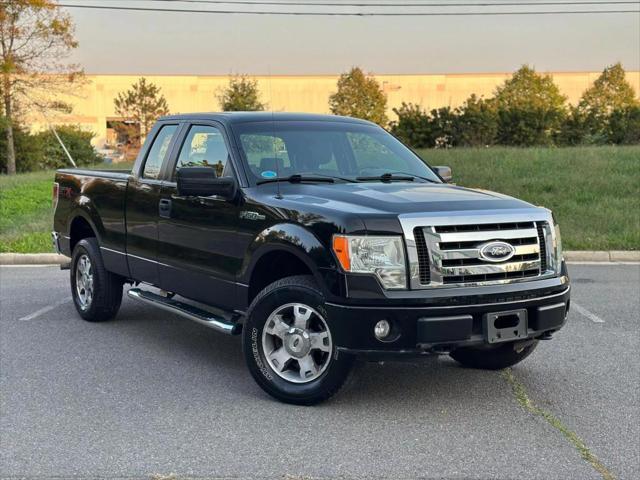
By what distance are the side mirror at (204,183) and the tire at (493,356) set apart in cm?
204

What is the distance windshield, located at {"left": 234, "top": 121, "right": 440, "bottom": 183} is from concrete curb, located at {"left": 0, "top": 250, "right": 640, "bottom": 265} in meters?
6.47

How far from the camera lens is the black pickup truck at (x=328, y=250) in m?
4.41

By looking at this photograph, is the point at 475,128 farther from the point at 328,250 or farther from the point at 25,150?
the point at 328,250

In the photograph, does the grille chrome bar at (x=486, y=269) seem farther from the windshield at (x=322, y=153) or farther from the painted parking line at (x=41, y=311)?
the painted parking line at (x=41, y=311)

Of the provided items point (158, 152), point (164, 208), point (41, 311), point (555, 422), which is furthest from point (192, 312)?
point (41, 311)

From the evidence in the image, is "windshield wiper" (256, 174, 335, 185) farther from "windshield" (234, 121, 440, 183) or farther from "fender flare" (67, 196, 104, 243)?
"fender flare" (67, 196, 104, 243)

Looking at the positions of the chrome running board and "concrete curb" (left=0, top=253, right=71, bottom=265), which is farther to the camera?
"concrete curb" (left=0, top=253, right=71, bottom=265)

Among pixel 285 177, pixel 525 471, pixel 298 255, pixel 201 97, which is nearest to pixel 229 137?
pixel 285 177

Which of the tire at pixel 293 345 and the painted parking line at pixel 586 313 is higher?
the tire at pixel 293 345

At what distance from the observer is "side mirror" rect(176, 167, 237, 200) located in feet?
16.8

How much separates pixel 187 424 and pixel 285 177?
1842 mm

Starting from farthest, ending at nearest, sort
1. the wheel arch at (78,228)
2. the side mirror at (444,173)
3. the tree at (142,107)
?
the tree at (142,107) → the wheel arch at (78,228) → the side mirror at (444,173)

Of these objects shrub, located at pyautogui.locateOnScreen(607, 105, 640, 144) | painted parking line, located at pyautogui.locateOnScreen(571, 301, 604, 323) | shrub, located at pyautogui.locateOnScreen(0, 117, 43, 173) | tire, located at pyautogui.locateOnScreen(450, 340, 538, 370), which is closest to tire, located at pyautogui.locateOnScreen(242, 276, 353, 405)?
tire, located at pyautogui.locateOnScreen(450, 340, 538, 370)

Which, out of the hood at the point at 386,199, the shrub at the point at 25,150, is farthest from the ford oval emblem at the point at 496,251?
the shrub at the point at 25,150
